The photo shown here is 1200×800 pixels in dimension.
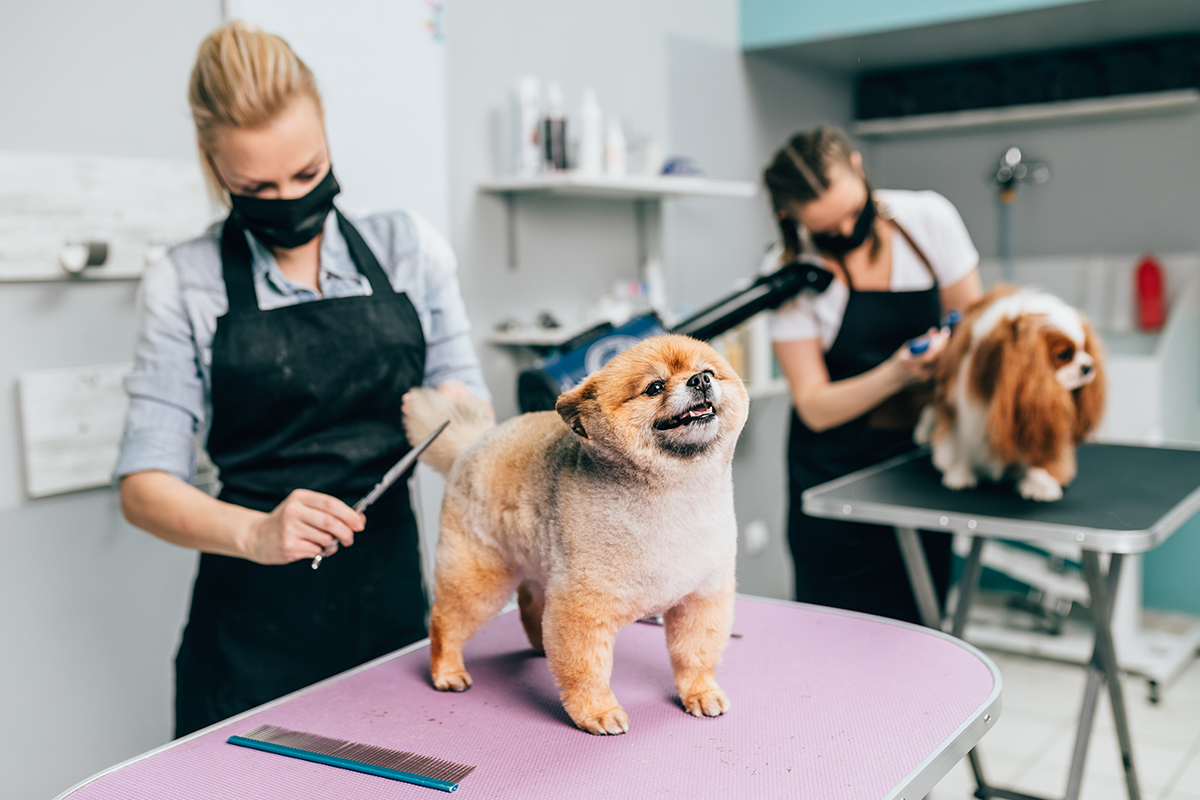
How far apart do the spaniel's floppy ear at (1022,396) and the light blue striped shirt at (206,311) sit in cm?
95

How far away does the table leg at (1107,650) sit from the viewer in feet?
5.60

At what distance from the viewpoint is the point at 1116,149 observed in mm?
3611

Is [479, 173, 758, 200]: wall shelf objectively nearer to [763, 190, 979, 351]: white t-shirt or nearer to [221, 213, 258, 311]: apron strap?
[763, 190, 979, 351]: white t-shirt

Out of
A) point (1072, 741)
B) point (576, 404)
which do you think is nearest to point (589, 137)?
point (576, 404)

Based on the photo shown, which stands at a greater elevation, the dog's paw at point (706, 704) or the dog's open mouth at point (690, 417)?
the dog's open mouth at point (690, 417)

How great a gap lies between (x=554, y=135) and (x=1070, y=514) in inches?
61.1

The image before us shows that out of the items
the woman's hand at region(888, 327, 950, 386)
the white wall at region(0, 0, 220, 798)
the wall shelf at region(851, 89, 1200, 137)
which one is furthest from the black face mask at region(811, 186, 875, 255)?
the wall shelf at region(851, 89, 1200, 137)

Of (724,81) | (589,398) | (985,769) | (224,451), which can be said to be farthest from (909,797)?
(724,81)

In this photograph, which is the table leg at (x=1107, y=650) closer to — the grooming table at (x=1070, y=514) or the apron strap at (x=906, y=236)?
the grooming table at (x=1070, y=514)

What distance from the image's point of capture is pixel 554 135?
8.18 feet

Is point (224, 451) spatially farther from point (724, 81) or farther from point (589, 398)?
point (724, 81)

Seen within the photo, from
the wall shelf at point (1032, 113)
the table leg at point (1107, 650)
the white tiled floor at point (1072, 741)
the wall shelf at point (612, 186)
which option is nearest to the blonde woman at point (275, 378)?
the wall shelf at point (612, 186)

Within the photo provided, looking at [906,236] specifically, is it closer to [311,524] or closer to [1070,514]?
[1070,514]

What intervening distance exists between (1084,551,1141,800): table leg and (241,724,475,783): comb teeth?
1249mm
